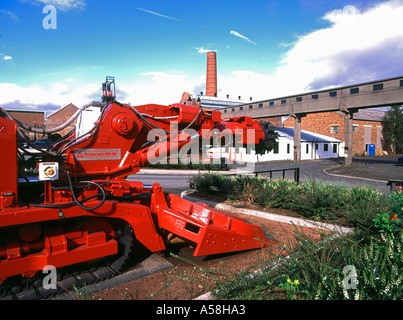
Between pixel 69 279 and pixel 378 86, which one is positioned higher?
pixel 378 86

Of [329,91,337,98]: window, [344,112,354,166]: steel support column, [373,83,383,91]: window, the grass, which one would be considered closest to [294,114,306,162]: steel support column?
[329,91,337,98]: window

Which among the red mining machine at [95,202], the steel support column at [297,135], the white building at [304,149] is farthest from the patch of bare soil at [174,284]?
the steel support column at [297,135]

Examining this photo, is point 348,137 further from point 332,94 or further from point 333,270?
point 333,270

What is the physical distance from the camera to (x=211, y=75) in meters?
41.9

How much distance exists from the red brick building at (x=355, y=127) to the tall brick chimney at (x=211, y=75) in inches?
524

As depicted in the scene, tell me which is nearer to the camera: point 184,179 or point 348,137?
point 184,179

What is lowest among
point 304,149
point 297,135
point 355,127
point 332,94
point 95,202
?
point 95,202

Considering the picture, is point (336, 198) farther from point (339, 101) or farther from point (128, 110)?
point (339, 101)

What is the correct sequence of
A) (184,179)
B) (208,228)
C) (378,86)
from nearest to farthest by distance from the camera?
(208,228)
(184,179)
(378,86)

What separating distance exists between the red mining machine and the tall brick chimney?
38.8 m

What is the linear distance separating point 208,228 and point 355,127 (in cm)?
4495

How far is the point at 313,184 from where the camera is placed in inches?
285

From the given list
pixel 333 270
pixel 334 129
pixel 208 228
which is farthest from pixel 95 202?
pixel 334 129

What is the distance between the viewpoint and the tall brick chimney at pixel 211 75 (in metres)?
41.2
